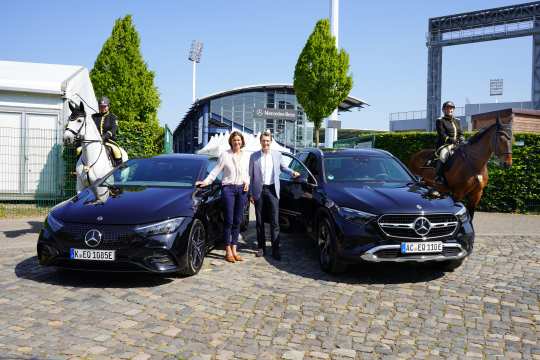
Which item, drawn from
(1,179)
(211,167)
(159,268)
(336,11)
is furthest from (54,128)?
(336,11)

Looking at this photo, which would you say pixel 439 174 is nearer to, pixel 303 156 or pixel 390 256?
pixel 303 156

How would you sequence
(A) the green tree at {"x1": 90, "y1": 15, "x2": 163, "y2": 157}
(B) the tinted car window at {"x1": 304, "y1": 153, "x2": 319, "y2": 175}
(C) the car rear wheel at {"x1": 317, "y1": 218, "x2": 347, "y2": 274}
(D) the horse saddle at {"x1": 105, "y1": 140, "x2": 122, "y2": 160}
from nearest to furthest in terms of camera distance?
(C) the car rear wheel at {"x1": 317, "y1": 218, "x2": 347, "y2": 274}, (B) the tinted car window at {"x1": 304, "y1": 153, "x2": 319, "y2": 175}, (D) the horse saddle at {"x1": 105, "y1": 140, "x2": 122, "y2": 160}, (A) the green tree at {"x1": 90, "y1": 15, "x2": 163, "y2": 157}

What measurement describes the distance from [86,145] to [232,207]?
3265 mm

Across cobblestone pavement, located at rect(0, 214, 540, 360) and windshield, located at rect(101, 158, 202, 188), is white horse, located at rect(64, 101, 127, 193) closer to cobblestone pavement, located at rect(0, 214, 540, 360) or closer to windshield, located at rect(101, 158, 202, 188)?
windshield, located at rect(101, 158, 202, 188)

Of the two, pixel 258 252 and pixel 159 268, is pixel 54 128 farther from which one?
pixel 159 268

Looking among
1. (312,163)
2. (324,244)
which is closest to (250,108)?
(312,163)

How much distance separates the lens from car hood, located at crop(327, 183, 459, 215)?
5.99m

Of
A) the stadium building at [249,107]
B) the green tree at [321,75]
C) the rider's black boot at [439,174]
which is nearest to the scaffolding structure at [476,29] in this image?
the stadium building at [249,107]

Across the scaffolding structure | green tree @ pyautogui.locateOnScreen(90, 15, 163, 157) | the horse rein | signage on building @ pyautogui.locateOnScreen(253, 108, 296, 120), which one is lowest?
the horse rein

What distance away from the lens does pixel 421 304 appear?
531 centimetres

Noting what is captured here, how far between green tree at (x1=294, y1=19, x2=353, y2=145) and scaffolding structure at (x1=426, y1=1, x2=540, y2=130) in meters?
30.6

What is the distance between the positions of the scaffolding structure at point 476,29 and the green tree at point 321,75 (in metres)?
30.6

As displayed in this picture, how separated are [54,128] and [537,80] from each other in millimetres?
50259

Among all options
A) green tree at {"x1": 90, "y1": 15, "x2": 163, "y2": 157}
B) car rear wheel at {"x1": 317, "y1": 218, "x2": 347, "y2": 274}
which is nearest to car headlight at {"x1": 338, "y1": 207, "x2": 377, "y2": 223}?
car rear wheel at {"x1": 317, "y1": 218, "x2": 347, "y2": 274}
